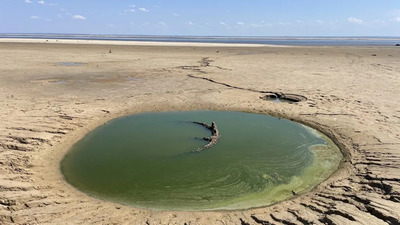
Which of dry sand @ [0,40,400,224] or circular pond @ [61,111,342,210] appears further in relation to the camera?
circular pond @ [61,111,342,210]

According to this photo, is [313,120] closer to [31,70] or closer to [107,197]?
[107,197]

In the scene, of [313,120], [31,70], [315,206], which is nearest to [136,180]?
[315,206]

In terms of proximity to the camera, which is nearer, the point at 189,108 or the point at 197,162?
the point at 197,162

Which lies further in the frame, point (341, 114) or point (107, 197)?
point (341, 114)

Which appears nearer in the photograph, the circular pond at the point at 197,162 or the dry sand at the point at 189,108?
the dry sand at the point at 189,108
